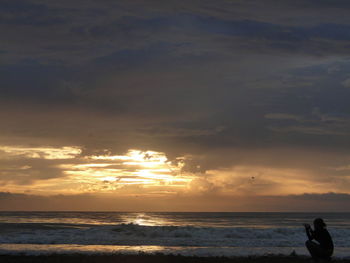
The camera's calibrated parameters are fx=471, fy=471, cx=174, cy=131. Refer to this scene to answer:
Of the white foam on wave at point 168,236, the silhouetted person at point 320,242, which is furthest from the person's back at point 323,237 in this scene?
the white foam on wave at point 168,236

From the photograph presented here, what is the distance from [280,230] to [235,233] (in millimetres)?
4540

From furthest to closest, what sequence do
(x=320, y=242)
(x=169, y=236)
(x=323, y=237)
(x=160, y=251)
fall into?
(x=169, y=236)
(x=160, y=251)
(x=320, y=242)
(x=323, y=237)

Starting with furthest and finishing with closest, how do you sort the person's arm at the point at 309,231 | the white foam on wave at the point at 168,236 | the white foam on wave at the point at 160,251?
the white foam on wave at the point at 168,236 → the white foam on wave at the point at 160,251 → the person's arm at the point at 309,231

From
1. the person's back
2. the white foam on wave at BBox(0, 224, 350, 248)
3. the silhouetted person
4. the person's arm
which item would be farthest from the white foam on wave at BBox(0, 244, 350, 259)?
the person's arm

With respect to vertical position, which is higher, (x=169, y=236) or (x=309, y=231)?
(x=309, y=231)

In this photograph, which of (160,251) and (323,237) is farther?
(160,251)

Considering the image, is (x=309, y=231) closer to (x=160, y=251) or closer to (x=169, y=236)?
(x=160, y=251)

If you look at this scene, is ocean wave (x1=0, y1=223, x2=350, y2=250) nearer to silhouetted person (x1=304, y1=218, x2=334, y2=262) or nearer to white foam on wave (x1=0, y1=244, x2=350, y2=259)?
white foam on wave (x1=0, y1=244, x2=350, y2=259)

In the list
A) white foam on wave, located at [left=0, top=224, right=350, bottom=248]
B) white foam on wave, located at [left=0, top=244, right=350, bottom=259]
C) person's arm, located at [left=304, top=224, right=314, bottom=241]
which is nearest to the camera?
person's arm, located at [left=304, top=224, right=314, bottom=241]

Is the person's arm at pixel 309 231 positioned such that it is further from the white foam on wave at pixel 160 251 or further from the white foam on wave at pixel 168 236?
the white foam on wave at pixel 168 236

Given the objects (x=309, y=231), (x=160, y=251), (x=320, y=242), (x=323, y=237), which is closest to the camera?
(x=309, y=231)

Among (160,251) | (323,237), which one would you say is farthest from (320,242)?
(160,251)

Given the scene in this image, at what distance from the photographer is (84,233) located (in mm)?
40594

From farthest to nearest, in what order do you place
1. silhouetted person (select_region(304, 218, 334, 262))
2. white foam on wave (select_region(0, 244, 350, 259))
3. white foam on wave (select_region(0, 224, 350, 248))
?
1. white foam on wave (select_region(0, 224, 350, 248))
2. white foam on wave (select_region(0, 244, 350, 259))
3. silhouetted person (select_region(304, 218, 334, 262))
